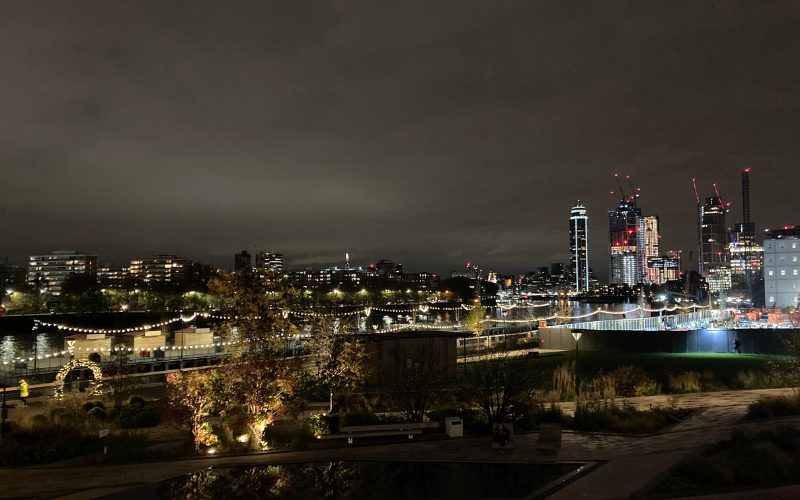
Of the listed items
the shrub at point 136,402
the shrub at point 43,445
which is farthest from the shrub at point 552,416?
the shrub at point 136,402

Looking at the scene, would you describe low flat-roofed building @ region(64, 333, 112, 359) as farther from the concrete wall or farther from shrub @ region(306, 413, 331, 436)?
the concrete wall

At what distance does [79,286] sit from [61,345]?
6353 centimetres

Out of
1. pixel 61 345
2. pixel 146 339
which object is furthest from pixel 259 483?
pixel 61 345

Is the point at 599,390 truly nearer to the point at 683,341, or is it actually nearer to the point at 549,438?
the point at 549,438

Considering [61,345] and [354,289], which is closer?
[61,345]

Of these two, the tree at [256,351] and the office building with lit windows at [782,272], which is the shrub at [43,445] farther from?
the office building with lit windows at [782,272]

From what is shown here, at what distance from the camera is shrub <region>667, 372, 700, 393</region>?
21.8m

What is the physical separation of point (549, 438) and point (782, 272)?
5668cm

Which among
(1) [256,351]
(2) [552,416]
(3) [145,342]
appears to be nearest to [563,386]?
(2) [552,416]

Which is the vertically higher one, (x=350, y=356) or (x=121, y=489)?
(x=350, y=356)

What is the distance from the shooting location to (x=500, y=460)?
11.9 m

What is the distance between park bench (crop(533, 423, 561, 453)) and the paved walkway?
22 cm

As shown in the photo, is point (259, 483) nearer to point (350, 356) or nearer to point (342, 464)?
point (342, 464)

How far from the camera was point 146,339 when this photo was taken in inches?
1423
